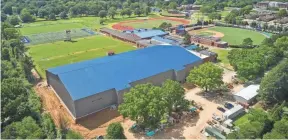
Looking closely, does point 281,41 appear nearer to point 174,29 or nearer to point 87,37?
point 174,29

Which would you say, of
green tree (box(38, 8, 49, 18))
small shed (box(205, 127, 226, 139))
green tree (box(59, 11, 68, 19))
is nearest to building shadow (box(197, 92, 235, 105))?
small shed (box(205, 127, 226, 139))

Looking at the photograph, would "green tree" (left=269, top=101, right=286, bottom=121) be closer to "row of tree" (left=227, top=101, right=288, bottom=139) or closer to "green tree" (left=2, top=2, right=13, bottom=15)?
"row of tree" (left=227, top=101, right=288, bottom=139)

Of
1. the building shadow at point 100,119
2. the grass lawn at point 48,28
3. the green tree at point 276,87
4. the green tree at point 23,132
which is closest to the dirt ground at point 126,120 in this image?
the building shadow at point 100,119

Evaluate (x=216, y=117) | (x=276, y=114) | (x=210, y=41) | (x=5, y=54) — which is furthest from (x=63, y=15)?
(x=276, y=114)

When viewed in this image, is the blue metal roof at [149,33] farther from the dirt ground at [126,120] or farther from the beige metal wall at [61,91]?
the beige metal wall at [61,91]

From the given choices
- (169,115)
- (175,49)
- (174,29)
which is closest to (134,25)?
(174,29)

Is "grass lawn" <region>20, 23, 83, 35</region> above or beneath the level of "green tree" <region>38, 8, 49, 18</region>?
beneath
